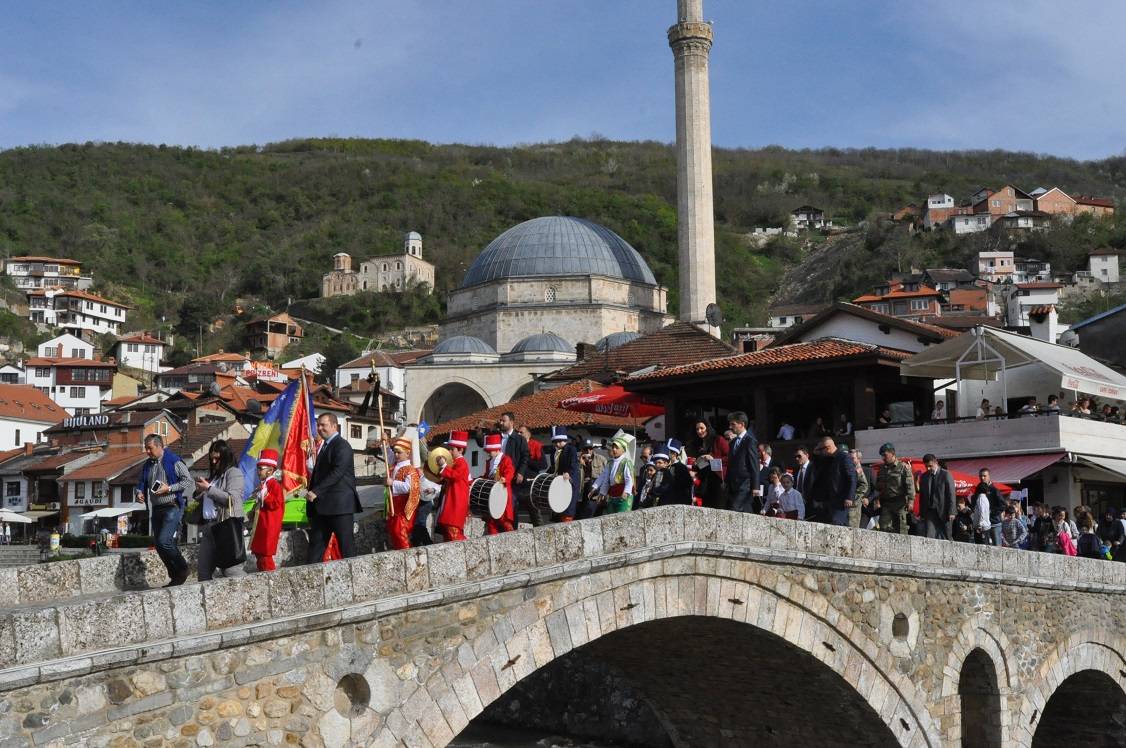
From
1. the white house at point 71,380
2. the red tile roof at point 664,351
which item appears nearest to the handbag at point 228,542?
the red tile roof at point 664,351

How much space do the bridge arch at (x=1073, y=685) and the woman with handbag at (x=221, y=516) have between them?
906 cm

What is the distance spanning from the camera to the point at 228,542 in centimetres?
831

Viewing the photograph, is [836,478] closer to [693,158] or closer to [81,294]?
[693,158]

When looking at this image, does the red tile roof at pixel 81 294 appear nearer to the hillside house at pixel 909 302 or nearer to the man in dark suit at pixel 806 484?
the hillside house at pixel 909 302

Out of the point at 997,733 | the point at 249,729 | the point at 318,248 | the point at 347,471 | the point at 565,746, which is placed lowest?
the point at 565,746

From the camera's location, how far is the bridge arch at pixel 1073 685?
14.0m

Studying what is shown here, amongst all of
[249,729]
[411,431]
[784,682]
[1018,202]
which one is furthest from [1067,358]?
[1018,202]

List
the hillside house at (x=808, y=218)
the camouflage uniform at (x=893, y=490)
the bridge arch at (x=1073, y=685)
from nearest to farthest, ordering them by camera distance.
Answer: the camouflage uniform at (x=893, y=490), the bridge arch at (x=1073, y=685), the hillside house at (x=808, y=218)

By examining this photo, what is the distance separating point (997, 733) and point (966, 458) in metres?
6.12

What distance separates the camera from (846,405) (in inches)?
818

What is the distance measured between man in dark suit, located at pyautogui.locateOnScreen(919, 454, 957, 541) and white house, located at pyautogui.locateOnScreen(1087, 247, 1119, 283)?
68.6m

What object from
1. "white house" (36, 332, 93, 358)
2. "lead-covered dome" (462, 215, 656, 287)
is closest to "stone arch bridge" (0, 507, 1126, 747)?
"lead-covered dome" (462, 215, 656, 287)

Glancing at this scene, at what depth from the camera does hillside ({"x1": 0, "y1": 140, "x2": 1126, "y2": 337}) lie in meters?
90.8

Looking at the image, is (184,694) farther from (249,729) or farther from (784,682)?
(784,682)
